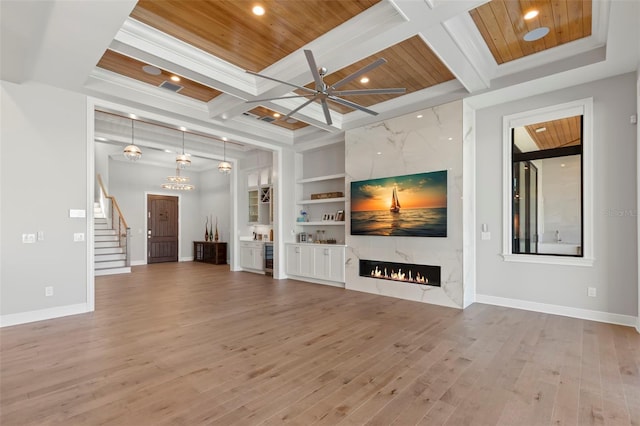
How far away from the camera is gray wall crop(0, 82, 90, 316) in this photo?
426 centimetres

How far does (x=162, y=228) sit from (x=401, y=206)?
9.46 meters

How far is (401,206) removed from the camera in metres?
5.77

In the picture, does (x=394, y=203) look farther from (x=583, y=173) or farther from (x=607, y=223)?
(x=607, y=223)

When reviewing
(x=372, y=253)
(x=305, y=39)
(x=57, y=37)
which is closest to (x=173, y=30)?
(x=57, y=37)

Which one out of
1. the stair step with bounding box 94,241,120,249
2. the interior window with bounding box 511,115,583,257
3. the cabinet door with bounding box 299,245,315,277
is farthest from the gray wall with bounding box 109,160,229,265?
the interior window with bounding box 511,115,583,257

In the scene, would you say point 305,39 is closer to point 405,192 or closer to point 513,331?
point 405,192

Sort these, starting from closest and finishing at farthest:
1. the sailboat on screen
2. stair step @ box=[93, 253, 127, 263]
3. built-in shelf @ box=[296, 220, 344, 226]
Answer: the sailboat on screen
built-in shelf @ box=[296, 220, 344, 226]
stair step @ box=[93, 253, 127, 263]

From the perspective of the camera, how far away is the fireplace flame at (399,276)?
5575 millimetres

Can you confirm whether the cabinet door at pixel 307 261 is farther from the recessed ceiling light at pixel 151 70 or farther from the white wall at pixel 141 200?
the white wall at pixel 141 200

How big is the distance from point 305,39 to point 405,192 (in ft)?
9.98

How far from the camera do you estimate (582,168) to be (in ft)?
14.9

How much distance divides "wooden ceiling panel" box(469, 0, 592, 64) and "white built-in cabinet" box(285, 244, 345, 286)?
436 centimetres

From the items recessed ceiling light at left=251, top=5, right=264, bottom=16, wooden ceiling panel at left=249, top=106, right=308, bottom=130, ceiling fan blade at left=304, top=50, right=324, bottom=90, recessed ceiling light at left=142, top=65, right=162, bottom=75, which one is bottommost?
ceiling fan blade at left=304, top=50, right=324, bottom=90

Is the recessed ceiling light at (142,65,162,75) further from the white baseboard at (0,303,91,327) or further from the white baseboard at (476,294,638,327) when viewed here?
the white baseboard at (476,294,638,327)
